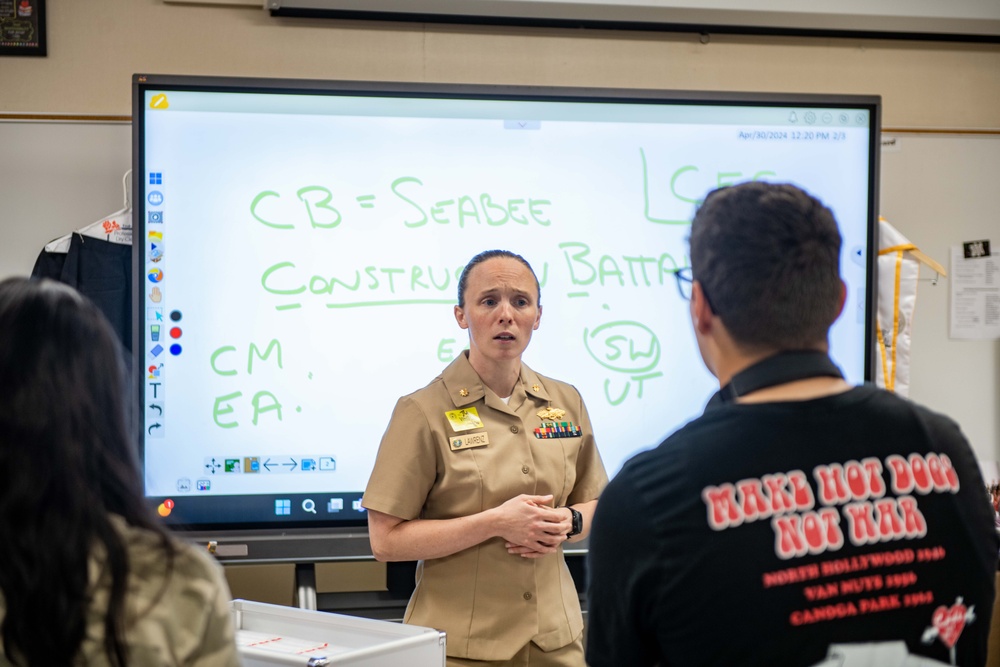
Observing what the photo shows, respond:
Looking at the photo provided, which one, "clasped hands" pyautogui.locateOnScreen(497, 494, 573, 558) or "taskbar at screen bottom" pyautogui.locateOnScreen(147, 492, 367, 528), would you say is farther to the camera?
"taskbar at screen bottom" pyautogui.locateOnScreen(147, 492, 367, 528)

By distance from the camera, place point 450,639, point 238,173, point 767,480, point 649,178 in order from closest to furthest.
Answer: point 767,480 → point 450,639 → point 238,173 → point 649,178

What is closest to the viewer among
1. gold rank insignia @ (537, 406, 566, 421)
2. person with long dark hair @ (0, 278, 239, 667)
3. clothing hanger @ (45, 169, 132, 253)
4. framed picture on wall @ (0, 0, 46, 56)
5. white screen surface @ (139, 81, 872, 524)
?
person with long dark hair @ (0, 278, 239, 667)

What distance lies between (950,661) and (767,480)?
→ 32 centimetres

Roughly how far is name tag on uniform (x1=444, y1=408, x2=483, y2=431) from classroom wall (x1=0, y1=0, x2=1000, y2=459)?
1.44m

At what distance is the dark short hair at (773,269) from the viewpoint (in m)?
1.02

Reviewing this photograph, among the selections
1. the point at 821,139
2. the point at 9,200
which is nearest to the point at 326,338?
the point at 9,200

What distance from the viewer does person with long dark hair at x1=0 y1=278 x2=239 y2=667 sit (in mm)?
914

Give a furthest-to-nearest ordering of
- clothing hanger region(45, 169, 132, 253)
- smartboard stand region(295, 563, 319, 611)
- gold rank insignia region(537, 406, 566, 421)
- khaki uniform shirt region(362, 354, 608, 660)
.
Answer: clothing hanger region(45, 169, 132, 253), smartboard stand region(295, 563, 319, 611), gold rank insignia region(537, 406, 566, 421), khaki uniform shirt region(362, 354, 608, 660)

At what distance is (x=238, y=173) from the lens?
2.57 metres

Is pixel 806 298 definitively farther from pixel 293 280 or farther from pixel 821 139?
pixel 821 139

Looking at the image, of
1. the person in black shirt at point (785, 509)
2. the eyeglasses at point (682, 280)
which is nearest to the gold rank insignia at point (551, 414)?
the eyeglasses at point (682, 280)

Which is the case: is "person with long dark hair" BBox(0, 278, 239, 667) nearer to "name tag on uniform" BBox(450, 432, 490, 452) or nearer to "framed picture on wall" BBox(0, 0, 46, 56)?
"name tag on uniform" BBox(450, 432, 490, 452)

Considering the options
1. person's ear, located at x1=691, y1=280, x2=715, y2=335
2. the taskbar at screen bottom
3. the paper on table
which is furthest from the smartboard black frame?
person's ear, located at x1=691, y1=280, x2=715, y2=335

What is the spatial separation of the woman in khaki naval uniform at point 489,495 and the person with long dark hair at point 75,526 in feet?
3.09
